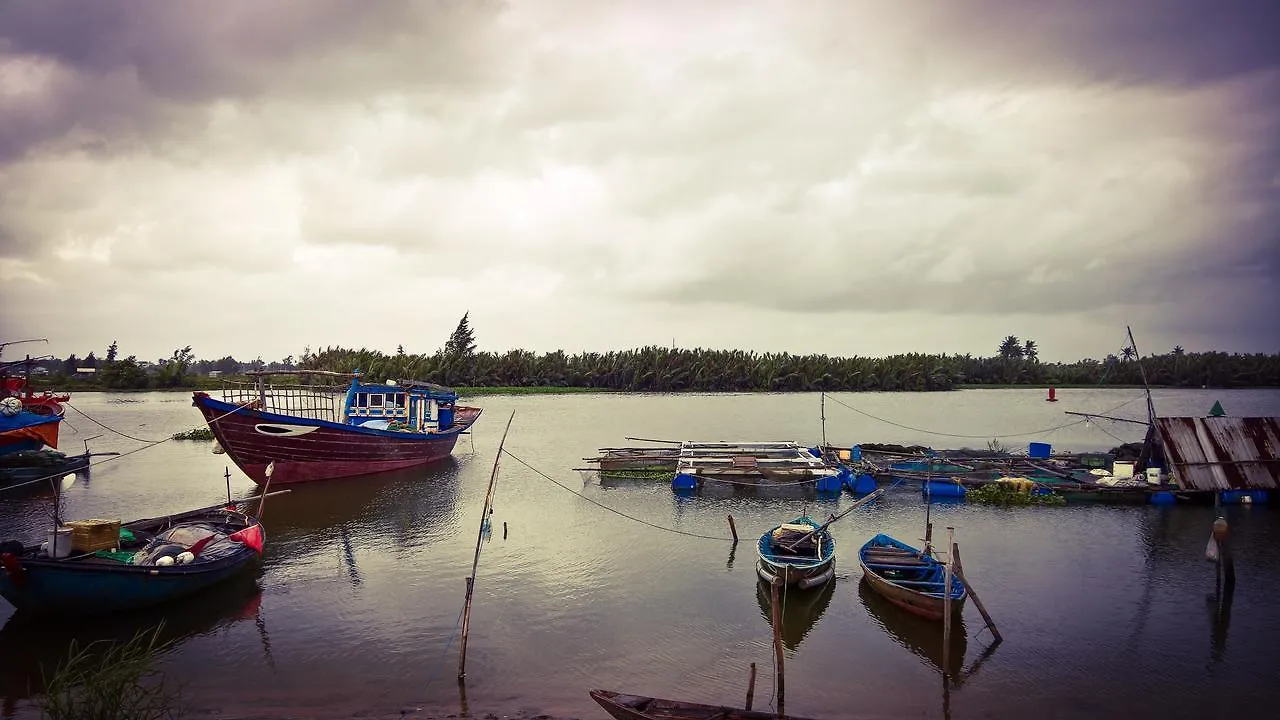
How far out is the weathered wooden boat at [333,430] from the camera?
86.2 feet

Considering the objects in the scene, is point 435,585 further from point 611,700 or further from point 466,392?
point 466,392

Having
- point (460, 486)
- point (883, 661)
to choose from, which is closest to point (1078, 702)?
point (883, 661)

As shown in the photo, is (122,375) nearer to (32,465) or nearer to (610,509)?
(32,465)

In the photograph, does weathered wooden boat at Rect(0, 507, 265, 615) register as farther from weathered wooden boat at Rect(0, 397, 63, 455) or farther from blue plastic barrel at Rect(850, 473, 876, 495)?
blue plastic barrel at Rect(850, 473, 876, 495)

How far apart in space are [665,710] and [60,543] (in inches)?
488

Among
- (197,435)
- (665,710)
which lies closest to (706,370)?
(197,435)

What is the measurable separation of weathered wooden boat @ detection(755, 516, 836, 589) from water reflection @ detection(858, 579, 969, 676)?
120 centimetres

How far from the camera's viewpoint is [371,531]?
21.4 meters

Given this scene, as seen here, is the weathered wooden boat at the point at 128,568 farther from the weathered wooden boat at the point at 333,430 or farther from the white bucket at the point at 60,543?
the weathered wooden boat at the point at 333,430

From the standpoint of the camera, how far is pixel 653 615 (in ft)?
48.1

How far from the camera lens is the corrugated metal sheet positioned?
2345 cm

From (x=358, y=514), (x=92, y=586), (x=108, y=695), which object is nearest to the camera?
(x=108, y=695)

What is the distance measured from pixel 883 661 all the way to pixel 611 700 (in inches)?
236

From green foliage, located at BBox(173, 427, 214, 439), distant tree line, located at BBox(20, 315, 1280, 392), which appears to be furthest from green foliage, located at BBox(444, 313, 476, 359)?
green foliage, located at BBox(173, 427, 214, 439)
